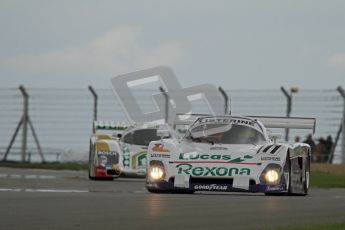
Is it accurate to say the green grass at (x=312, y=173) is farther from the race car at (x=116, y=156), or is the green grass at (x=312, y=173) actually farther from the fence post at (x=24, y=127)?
the race car at (x=116, y=156)

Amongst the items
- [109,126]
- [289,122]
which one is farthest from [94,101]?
[289,122]

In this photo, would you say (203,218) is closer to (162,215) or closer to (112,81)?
(162,215)

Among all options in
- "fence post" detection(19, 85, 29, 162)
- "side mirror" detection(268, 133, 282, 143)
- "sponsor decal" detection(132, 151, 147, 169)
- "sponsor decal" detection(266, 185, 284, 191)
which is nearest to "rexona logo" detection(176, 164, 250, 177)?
"sponsor decal" detection(266, 185, 284, 191)

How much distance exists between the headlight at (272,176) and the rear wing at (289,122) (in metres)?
3.29

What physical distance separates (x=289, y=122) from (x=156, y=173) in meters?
3.85

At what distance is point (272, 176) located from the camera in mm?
14406

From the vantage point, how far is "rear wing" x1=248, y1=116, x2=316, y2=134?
696 inches

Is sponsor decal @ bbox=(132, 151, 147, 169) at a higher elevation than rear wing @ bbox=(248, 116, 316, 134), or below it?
below

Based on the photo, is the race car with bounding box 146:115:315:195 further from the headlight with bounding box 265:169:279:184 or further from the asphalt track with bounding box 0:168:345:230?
the asphalt track with bounding box 0:168:345:230

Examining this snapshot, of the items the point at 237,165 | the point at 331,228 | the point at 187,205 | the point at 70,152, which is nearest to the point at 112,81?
the point at 70,152

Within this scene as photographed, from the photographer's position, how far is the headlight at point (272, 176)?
14367mm

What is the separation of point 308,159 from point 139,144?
5630 millimetres

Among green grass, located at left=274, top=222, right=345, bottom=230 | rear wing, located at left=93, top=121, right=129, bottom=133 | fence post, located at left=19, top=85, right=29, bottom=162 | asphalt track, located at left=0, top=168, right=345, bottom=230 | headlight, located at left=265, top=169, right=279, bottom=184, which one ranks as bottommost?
green grass, located at left=274, top=222, right=345, bottom=230

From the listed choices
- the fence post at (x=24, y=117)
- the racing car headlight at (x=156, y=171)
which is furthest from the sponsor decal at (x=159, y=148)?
the fence post at (x=24, y=117)
